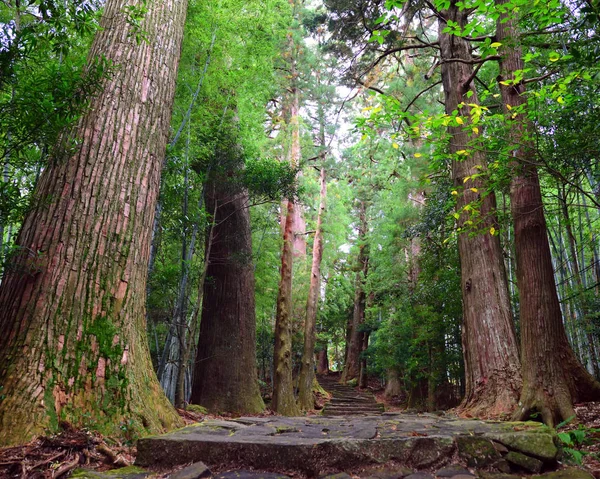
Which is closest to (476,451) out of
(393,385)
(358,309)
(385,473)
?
(385,473)

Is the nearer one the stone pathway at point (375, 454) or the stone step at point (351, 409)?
the stone pathway at point (375, 454)

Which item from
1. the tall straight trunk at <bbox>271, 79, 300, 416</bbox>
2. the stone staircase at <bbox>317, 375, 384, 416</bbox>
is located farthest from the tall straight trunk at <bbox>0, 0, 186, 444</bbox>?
the stone staircase at <bbox>317, 375, 384, 416</bbox>

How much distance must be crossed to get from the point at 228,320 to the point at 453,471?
6.00m

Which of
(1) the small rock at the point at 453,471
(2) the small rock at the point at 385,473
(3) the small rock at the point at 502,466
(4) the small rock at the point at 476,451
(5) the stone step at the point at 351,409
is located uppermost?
(4) the small rock at the point at 476,451

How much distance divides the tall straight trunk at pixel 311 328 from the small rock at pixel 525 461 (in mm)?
9419

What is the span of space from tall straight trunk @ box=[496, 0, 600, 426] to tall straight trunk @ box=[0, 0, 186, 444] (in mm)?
3290

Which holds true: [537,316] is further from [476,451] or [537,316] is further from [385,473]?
[385,473]

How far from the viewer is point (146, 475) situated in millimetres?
1942

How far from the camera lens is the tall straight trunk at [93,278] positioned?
→ 2496 mm

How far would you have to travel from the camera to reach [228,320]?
295 inches

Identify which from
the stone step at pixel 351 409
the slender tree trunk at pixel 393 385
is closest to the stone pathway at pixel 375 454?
the stone step at pixel 351 409

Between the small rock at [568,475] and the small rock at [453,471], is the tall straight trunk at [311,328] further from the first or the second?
the small rock at [568,475]

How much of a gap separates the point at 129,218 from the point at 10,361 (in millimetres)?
1278

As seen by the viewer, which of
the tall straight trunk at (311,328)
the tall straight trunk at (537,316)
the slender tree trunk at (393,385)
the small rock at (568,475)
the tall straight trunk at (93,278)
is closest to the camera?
the small rock at (568,475)
